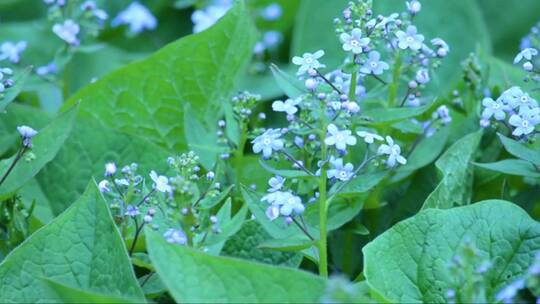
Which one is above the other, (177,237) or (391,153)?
(391,153)

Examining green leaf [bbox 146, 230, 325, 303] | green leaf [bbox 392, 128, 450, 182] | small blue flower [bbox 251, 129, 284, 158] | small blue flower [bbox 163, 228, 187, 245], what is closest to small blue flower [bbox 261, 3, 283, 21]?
green leaf [bbox 392, 128, 450, 182]

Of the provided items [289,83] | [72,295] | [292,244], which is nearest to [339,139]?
[292,244]

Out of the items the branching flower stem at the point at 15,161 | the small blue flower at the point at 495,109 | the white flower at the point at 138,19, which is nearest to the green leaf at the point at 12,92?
the branching flower stem at the point at 15,161

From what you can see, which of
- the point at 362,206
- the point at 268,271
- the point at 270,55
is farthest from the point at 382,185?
the point at 270,55

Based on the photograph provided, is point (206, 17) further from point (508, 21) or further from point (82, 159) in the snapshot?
point (508, 21)

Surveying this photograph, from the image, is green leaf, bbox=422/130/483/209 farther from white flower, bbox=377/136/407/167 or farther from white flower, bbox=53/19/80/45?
white flower, bbox=53/19/80/45

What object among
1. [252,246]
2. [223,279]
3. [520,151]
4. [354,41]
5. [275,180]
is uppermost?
[354,41]

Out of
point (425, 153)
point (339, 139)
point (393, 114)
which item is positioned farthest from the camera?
point (425, 153)
